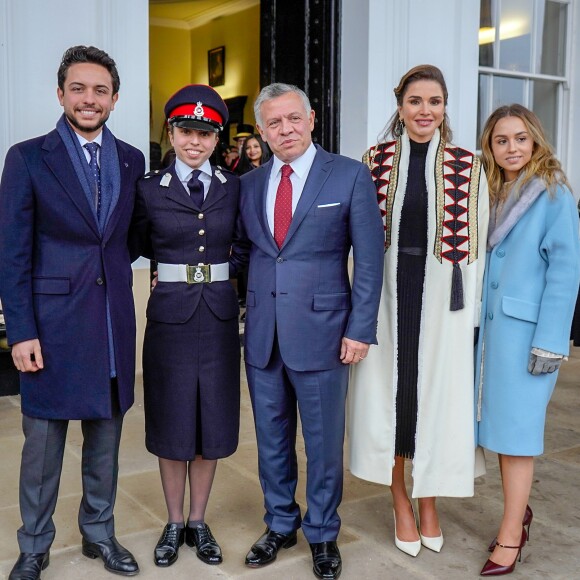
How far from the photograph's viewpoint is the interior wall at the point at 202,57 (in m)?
11.0

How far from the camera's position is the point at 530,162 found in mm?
2734

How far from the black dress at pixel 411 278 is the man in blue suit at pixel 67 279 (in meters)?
0.93

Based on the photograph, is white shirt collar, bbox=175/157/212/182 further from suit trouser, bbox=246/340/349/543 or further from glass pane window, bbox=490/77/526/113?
glass pane window, bbox=490/77/526/113

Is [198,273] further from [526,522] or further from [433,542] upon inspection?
[526,522]

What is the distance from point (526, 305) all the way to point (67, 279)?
1.49m

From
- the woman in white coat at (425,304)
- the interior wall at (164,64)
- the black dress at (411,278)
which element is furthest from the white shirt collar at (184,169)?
the interior wall at (164,64)

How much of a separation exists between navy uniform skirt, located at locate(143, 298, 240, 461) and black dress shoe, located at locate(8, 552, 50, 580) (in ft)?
1.66

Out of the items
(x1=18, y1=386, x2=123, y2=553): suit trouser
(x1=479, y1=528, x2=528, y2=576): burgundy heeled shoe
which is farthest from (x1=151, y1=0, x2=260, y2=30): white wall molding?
(x1=479, y1=528, x2=528, y2=576): burgundy heeled shoe

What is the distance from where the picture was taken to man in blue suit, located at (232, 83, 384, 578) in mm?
2635

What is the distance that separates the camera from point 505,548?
2.76 m

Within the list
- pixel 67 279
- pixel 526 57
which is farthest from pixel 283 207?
pixel 526 57

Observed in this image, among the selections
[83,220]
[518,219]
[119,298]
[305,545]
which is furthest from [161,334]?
[518,219]

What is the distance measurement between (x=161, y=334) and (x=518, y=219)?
4.14 ft

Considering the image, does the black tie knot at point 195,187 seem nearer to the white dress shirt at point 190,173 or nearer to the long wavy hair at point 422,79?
the white dress shirt at point 190,173
